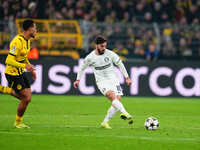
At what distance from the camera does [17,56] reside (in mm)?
11000

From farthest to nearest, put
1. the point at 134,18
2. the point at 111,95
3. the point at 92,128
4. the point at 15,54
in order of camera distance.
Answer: the point at 134,18 → the point at 111,95 → the point at 92,128 → the point at 15,54

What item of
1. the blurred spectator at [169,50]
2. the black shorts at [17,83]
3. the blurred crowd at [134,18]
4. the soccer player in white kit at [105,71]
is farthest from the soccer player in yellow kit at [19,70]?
the blurred spectator at [169,50]

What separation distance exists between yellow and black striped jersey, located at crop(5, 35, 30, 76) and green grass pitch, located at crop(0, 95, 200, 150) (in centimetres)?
124

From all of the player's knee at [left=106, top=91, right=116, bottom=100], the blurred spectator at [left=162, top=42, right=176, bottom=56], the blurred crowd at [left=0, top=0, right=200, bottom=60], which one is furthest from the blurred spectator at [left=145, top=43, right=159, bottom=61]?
the player's knee at [left=106, top=91, right=116, bottom=100]

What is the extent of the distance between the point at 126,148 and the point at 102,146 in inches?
16.9

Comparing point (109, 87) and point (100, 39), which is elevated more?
point (100, 39)

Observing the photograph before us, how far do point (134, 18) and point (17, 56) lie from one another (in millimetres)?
14020

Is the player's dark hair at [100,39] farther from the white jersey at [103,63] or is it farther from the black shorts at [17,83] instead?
the black shorts at [17,83]

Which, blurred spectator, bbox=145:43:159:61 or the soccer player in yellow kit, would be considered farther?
blurred spectator, bbox=145:43:159:61

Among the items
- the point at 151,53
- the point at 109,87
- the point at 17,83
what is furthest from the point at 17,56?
the point at 151,53

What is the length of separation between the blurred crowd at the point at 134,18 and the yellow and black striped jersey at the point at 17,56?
34.8ft

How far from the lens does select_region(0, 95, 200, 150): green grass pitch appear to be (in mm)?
8930

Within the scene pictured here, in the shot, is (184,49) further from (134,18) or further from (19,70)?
(19,70)

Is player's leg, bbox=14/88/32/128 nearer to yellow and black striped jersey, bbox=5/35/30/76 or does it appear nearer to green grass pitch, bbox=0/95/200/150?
green grass pitch, bbox=0/95/200/150
